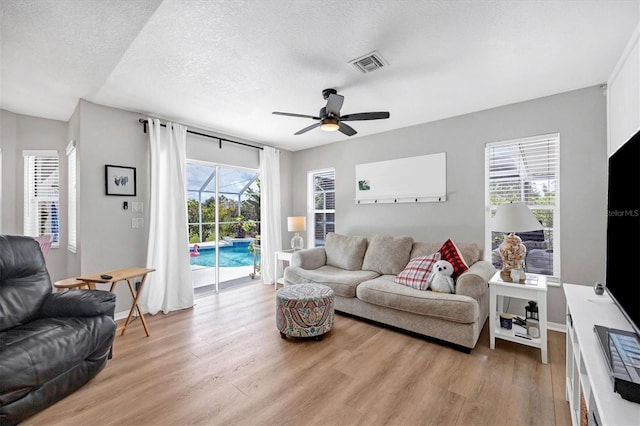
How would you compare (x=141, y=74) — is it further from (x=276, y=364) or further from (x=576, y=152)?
(x=576, y=152)

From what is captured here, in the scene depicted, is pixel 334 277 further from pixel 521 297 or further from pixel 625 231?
pixel 625 231

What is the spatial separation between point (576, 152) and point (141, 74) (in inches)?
170

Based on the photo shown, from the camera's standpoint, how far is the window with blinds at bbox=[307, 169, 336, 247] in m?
5.03

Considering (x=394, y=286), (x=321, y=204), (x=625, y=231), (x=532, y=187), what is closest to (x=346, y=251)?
(x=394, y=286)

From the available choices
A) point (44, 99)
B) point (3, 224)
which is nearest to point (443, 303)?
point (44, 99)

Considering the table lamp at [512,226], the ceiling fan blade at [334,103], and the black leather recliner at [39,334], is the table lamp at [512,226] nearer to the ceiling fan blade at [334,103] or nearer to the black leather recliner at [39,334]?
the ceiling fan blade at [334,103]

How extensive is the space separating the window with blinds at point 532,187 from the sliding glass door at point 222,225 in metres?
3.67

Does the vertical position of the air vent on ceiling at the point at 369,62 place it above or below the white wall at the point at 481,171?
above

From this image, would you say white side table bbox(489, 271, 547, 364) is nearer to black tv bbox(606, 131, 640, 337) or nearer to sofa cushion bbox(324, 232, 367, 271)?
black tv bbox(606, 131, 640, 337)

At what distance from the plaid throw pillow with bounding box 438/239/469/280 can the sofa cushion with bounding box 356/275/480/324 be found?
0.35m

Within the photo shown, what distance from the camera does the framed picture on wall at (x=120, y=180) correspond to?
3.19 metres

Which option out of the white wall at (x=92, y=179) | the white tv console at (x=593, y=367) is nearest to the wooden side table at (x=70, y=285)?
the white wall at (x=92, y=179)

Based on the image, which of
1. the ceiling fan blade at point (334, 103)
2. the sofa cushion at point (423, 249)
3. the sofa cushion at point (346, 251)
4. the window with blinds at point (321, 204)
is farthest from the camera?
the window with blinds at point (321, 204)

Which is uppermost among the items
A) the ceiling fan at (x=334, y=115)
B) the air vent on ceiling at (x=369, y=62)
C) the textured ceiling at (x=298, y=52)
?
the textured ceiling at (x=298, y=52)
